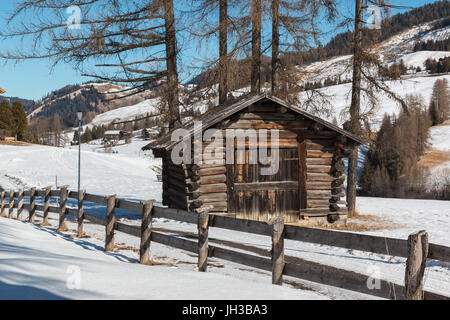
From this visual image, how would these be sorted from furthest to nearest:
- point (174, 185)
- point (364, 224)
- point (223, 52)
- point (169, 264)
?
point (223, 52) < point (174, 185) < point (364, 224) < point (169, 264)

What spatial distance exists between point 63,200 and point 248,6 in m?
9.91

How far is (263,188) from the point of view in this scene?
1441 cm

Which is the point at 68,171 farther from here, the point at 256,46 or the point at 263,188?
the point at 263,188

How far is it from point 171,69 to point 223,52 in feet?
7.84

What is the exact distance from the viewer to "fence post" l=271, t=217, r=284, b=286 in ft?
18.3

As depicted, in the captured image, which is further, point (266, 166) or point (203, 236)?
point (266, 166)

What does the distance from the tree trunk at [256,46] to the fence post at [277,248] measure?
10.6 meters

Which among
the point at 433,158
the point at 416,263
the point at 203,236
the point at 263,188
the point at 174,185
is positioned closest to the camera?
the point at 416,263

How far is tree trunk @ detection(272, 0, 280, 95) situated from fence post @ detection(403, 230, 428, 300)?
13.2 metres

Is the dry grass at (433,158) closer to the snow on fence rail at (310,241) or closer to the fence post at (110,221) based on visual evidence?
the fence post at (110,221)

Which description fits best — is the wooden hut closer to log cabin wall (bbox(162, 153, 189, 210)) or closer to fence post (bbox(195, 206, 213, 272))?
log cabin wall (bbox(162, 153, 189, 210))

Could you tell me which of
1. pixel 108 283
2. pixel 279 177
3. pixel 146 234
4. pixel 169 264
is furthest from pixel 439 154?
pixel 108 283

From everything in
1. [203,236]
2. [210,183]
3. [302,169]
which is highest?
[302,169]

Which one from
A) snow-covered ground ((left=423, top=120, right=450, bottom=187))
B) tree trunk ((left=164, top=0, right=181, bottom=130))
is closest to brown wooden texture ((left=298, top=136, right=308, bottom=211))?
tree trunk ((left=164, top=0, right=181, bottom=130))
